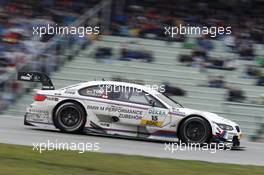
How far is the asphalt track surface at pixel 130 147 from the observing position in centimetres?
1194

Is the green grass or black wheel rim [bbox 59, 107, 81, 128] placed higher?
black wheel rim [bbox 59, 107, 81, 128]

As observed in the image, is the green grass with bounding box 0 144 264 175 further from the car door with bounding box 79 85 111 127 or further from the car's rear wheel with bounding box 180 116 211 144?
the car door with bounding box 79 85 111 127

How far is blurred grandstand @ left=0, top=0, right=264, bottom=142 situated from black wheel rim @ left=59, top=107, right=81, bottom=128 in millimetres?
5569

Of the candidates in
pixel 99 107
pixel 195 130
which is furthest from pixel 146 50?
pixel 195 130

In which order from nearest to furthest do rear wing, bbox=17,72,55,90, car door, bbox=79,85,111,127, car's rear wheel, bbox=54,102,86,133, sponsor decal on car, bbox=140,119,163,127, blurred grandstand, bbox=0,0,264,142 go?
sponsor decal on car, bbox=140,119,163,127 < car door, bbox=79,85,111,127 < car's rear wheel, bbox=54,102,86,133 < rear wing, bbox=17,72,55,90 < blurred grandstand, bbox=0,0,264,142

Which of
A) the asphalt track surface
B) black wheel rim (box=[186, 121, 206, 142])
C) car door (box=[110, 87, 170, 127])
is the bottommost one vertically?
the asphalt track surface

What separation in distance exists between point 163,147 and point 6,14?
462 inches

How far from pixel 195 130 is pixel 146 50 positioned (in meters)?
9.24

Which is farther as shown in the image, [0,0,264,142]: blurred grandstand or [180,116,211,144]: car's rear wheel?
[0,0,264,142]: blurred grandstand

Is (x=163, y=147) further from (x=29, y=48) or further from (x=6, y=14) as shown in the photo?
(x=6, y=14)

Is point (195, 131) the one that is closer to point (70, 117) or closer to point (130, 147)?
point (130, 147)

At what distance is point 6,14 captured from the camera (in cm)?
2312

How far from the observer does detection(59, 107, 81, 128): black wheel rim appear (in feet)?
46.8

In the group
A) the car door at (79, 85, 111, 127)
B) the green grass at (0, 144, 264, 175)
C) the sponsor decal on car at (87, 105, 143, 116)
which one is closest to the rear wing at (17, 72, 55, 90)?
the car door at (79, 85, 111, 127)
